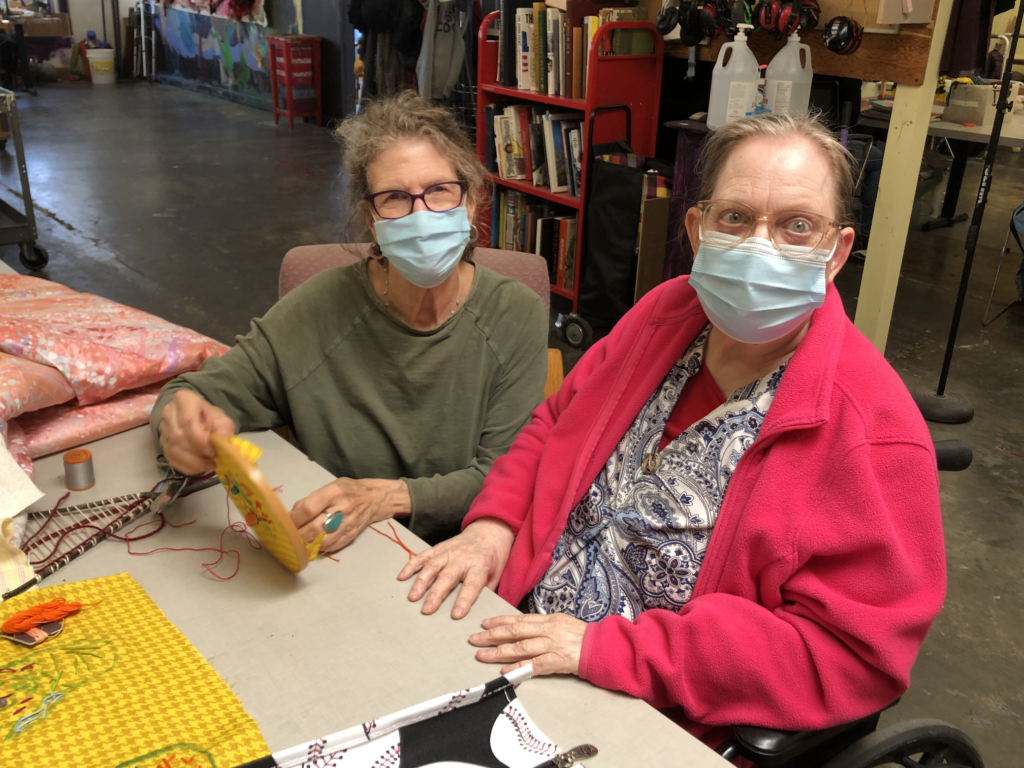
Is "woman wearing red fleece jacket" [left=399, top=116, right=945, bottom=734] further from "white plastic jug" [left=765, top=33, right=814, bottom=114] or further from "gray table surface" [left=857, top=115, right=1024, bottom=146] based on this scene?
"gray table surface" [left=857, top=115, right=1024, bottom=146]

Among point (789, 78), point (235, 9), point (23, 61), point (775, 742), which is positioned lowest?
point (775, 742)

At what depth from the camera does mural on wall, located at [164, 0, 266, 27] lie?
31.4ft

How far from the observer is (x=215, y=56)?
1062 centimetres

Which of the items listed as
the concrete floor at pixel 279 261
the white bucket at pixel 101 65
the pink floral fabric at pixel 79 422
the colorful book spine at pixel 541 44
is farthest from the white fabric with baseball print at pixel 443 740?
the white bucket at pixel 101 65

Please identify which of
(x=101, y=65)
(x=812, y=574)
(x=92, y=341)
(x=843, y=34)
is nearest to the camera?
(x=812, y=574)

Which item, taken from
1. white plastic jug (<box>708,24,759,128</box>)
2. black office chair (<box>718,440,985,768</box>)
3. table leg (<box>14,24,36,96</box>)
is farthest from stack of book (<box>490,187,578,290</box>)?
table leg (<box>14,24,36,96</box>)

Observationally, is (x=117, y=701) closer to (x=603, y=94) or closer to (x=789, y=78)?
(x=789, y=78)

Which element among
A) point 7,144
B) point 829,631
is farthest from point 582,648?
point 7,144

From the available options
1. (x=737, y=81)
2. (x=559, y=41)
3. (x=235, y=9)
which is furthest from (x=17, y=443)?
(x=235, y=9)

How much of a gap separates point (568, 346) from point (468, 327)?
2.55 metres

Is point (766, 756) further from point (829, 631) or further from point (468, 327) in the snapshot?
point (468, 327)

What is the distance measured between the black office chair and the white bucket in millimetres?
12770

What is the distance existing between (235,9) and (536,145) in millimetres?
7125

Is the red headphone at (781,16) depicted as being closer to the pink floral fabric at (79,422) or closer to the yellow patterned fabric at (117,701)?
the pink floral fabric at (79,422)
